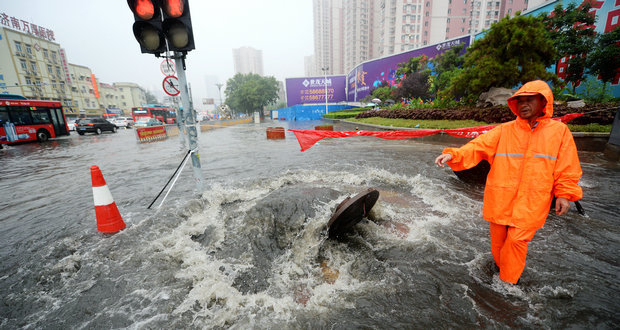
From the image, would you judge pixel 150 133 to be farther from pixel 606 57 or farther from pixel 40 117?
pixel 606 57

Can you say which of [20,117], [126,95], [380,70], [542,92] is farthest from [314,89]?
[126,95]

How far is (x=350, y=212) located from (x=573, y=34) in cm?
1803

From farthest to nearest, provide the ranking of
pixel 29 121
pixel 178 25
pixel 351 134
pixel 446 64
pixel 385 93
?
1. pixel 385 93
2. pixel 446 64
3. pixel 29 121
4. pixel 351 134
5. pixel 178 25

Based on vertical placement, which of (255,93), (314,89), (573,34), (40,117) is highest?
(255,93)

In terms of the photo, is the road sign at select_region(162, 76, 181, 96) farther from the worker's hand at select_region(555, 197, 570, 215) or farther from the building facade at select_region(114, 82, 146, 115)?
the building facade at select_region(114, 82, 146, 115)

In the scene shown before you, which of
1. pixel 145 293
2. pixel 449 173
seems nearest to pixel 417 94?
pixel 449 173

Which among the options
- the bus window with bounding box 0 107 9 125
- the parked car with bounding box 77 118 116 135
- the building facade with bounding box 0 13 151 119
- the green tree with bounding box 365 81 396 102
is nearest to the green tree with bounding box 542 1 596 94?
the green tree with bounding box 365 81 396 102

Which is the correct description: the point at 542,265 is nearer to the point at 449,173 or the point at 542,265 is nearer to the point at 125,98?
the point at 449,173

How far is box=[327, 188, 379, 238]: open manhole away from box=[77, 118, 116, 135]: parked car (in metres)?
27.5

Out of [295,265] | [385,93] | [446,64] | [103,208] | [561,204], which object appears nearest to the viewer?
[561,204]

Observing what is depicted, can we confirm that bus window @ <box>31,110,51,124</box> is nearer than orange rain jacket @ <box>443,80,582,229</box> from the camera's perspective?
No

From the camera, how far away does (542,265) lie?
8.37ft

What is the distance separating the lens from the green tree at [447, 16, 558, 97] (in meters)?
11.7

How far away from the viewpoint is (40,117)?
15953 mm
